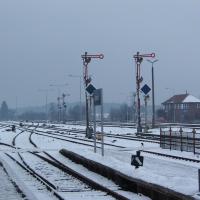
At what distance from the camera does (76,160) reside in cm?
2548

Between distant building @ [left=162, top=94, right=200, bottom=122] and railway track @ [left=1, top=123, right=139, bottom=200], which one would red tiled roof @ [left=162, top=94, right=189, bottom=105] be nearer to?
distant building @ [left=162, top=94, right=200, bottom=122]

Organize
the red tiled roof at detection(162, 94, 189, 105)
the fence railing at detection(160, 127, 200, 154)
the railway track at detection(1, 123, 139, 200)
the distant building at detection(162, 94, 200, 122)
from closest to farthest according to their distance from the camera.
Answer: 1. the railway track at detection(1, 123, 139, 200)
2. the fence railing at detection(160, 127, 200, 154)
3. the distant building at detection(162, 94, 200, 122)
4. the red tiled roof at detection(162, 94, 189, 105)

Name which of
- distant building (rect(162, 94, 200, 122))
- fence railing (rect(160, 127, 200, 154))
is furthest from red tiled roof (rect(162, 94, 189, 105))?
fence railing (rect(160, 127, 200, 154))

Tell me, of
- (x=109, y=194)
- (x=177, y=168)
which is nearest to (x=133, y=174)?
(x=109, y=194)

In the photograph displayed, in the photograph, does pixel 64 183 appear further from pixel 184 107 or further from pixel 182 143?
pixel 184 107

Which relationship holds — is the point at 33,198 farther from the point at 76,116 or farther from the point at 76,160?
the point at 76,116

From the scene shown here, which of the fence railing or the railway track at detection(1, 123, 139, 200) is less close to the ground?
the fence railing

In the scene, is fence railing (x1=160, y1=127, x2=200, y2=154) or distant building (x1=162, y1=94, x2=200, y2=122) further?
distant building (x1=162, y1=94, x2=200, y2=122)

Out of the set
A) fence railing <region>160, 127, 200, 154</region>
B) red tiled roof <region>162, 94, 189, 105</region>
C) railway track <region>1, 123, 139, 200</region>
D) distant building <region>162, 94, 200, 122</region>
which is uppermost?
red tiled roof <region>162, 94, 189, 105</region>

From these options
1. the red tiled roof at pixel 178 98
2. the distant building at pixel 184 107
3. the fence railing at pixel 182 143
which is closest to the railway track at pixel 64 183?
the fence railing at pixel 182 143

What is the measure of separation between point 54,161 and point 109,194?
1180 centimetres

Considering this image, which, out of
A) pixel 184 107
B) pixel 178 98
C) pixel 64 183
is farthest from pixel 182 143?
pixel 178 98

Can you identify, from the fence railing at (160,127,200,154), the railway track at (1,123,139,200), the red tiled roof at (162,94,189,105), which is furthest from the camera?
the red tiled roof at (162,94,189,105)

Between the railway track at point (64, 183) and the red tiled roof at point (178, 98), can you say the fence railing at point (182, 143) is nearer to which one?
the railway track at point (64, 183)
